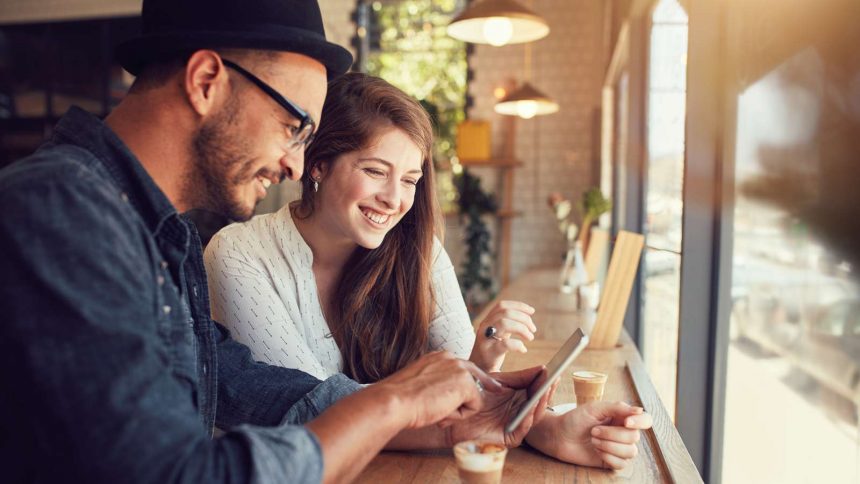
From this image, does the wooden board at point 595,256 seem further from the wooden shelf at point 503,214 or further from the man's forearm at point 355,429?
the wooden shelf at point 503,214

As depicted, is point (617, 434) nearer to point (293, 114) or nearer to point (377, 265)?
point (293, 114)

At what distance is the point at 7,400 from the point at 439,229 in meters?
1.35

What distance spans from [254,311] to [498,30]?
2374 mm

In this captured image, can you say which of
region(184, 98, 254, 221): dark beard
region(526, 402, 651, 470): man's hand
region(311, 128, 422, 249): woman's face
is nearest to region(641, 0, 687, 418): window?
region(311, 128, 422, 249): woman's face

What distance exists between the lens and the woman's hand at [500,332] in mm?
1613

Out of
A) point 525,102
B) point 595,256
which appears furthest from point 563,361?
point 525,102

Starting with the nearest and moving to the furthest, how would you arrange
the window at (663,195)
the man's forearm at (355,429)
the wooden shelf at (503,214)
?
the man's forearm at (355,429)
the window at (663,195)
the wooden shelf at (503,214)

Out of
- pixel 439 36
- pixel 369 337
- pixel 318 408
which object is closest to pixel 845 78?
pixel 318 408

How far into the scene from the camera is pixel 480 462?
40.6 inches

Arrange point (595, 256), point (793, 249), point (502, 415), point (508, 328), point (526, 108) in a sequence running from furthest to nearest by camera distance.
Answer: point (526, 108), point (595, 256), point (508, 328), point (793, 249), point (502, 415)

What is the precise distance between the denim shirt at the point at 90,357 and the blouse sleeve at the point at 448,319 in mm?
1032

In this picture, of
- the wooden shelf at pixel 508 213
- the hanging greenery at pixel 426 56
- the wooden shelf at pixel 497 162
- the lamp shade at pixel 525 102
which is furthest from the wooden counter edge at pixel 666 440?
the hanging greenery at pixel 426 56

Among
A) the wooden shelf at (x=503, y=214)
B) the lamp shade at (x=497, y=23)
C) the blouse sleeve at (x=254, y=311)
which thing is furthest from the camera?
the wooden shelf at (x=503, y=214)

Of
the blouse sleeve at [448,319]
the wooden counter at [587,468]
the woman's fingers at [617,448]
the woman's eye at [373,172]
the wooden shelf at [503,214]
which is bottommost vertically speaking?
the wooden counter at [587,468]
